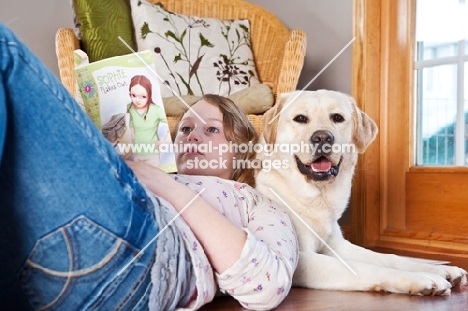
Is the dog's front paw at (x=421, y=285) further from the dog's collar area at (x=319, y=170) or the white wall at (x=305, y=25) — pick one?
the white wall at (x=305, y=25)

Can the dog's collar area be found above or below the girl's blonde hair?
below

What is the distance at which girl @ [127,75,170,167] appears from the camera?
1003mm

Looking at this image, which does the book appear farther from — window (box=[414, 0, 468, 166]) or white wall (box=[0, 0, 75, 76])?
white wall (box=[0, 0, 75, 76])

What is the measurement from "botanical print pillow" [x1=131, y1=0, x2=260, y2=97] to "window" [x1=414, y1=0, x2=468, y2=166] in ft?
2.36

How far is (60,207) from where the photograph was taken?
0.68m

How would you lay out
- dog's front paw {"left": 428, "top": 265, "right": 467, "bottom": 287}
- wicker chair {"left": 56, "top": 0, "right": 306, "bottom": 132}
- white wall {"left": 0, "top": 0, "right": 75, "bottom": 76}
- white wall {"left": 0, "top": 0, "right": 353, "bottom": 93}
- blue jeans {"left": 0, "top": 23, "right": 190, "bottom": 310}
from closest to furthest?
blue jeans {"left": 0, "top": 23, "right": 190, "bottom": 310} < dog's front paw {"left": 428, "top": 265, "right": 467, "bottom": 287} < wicker chair {"left": 56, "top": 0, "right": 306, "bottom": 132} < white wall {"left": 0, "top": 0, "right": 353, "bottom": 93} < white wall {"left": 0, "top": 0, "right": 75, "bottom": 76}

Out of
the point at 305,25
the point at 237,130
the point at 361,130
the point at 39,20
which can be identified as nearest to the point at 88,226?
the point at 237,130

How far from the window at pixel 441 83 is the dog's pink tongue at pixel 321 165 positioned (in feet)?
2.42

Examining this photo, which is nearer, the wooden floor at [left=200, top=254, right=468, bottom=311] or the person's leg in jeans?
the person's leg in jeans

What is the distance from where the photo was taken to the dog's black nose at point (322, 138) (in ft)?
4.60

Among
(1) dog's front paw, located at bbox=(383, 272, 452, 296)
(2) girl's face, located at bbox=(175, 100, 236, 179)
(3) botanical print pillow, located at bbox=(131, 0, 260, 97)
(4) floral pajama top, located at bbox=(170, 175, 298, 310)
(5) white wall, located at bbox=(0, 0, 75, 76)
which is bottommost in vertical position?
(1) dog's front paw, located at bbox=(383, 272, 452, 296)

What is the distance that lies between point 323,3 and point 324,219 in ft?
4.33

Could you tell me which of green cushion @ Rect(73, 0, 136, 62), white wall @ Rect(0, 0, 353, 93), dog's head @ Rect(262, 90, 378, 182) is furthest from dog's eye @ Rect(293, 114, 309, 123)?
green cushion @ Rect(73, 0, 136, 62)

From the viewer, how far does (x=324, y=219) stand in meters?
1.49
